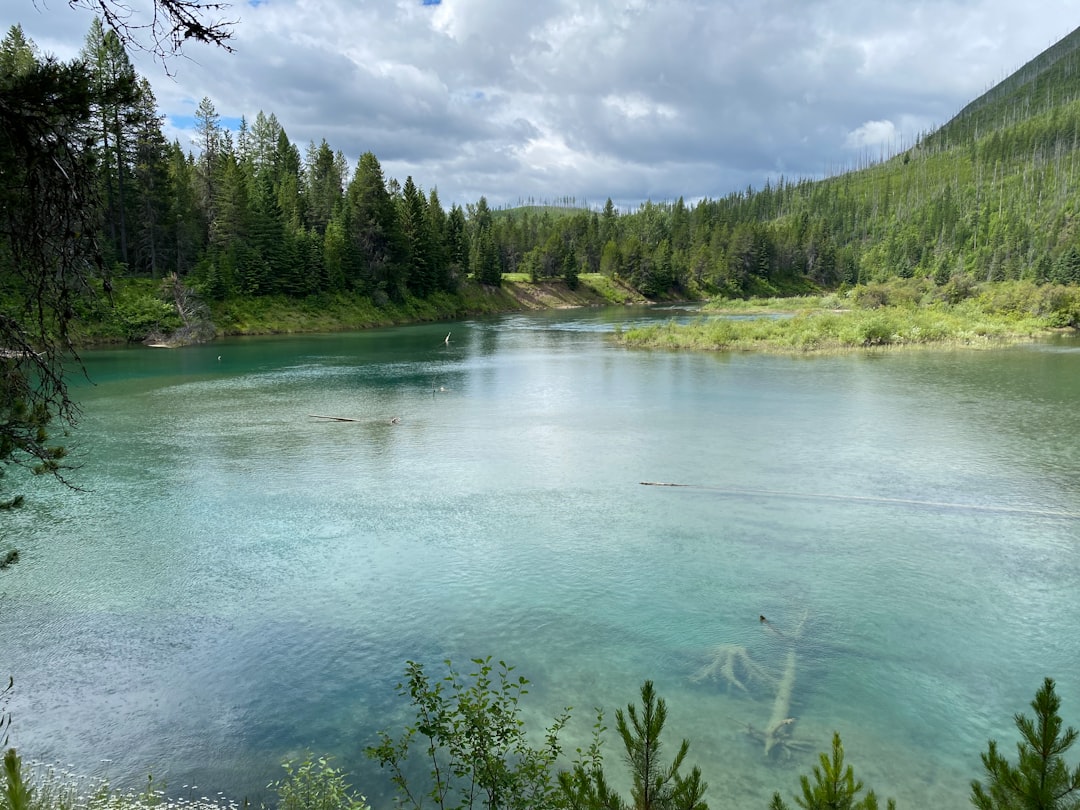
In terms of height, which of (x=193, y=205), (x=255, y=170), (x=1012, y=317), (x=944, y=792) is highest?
(x=255, y=170)

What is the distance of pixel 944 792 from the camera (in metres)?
8.06

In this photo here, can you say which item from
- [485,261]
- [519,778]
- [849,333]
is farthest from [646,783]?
[485,261]

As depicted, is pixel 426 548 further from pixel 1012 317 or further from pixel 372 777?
pixel 1012 317

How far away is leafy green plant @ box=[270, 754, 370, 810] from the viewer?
764 centimetres

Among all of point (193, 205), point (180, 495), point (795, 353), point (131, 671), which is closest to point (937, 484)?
point (131, 671)

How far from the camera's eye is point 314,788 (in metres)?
7.93

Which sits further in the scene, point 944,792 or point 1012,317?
point 1012,317

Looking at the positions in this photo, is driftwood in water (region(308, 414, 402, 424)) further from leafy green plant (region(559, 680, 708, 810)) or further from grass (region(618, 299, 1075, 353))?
grass (region(618, 299, 1075, 353))

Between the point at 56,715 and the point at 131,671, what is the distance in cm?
120

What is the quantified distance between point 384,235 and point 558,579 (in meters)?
78.9

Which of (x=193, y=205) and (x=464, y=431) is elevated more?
(x=193, y=205)

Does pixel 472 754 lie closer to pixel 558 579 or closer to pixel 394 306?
pixel 558 579

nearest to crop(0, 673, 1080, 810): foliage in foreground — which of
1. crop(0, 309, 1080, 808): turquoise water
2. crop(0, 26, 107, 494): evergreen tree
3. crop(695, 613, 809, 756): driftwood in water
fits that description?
crop(0, 309, 1080, 808): turquoise water

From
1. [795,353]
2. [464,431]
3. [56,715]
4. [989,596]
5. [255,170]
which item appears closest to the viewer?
[56,715]
